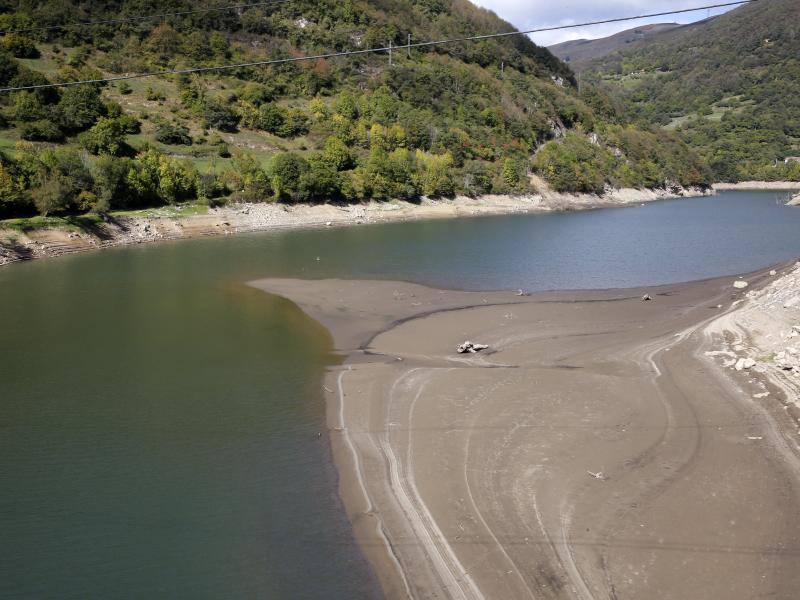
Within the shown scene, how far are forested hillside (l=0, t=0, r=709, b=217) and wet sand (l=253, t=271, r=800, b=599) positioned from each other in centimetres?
3908

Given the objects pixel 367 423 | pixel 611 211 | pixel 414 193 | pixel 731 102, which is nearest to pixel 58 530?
pixel 367 423

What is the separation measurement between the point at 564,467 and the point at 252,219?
50402mm

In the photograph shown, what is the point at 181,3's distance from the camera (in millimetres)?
104188

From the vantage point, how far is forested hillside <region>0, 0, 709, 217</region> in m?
58.2

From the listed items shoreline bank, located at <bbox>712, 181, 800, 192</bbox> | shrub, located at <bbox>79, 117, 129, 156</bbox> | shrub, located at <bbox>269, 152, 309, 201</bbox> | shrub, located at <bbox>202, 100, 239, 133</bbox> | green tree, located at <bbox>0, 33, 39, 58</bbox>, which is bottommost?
shoreline bank, located at <bbox>712, 181, 800, 192</bbox>

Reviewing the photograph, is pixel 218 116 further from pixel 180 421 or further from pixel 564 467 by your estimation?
pixel 564 467

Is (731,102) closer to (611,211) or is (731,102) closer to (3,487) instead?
(611,211)

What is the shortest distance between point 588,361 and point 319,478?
10.4m

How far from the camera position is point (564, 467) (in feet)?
42.0

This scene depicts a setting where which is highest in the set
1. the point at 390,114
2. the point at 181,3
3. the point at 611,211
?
the point at 181,3

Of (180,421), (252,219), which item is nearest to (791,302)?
(180,421)

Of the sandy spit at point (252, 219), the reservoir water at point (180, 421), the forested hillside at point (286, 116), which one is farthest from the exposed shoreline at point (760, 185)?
the reservoir water at point (180, 421)

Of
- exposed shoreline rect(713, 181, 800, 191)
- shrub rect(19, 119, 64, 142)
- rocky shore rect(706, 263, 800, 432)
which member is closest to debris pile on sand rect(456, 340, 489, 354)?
rocky shore rect(706, 263, 800, 432)

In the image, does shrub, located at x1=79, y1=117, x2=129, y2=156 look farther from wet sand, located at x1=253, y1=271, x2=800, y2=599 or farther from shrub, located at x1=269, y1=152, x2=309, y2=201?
wet sand, located at x1=253, y1=271, x2=800, y2=599
